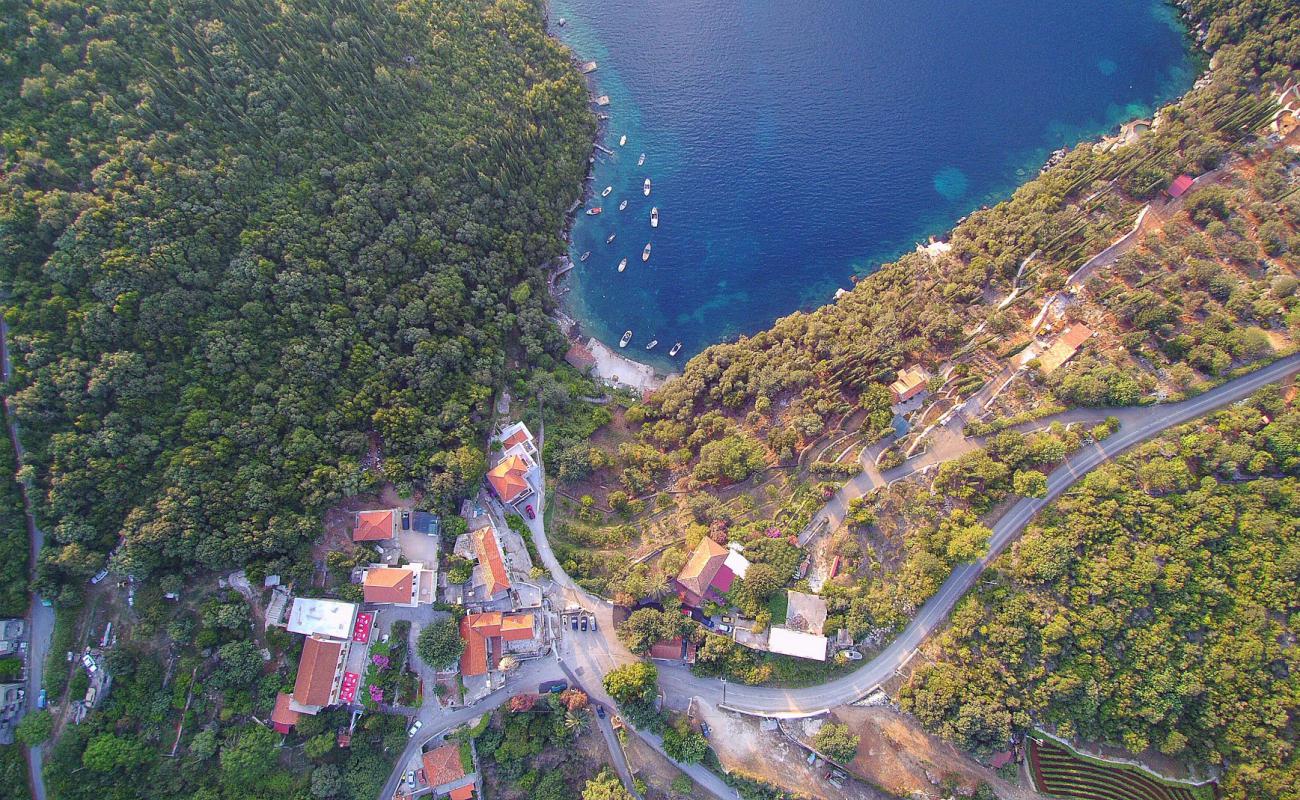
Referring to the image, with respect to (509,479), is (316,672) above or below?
below

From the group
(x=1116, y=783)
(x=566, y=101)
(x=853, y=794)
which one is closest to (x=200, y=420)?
(x=566, y=101)

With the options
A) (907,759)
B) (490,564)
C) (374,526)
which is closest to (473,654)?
(490,564)

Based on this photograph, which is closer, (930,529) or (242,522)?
(242,522)

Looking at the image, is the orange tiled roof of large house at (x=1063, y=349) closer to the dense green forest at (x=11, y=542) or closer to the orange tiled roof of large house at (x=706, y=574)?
the orange tiled roof of large house at (x=706, y=574)

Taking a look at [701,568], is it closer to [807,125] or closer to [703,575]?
[703,575]

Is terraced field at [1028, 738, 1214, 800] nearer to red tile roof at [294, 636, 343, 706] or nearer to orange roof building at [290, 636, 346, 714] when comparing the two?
orange roof building at [290, 636, 346, 714]

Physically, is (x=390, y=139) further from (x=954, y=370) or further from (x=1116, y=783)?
(x=1116, y=783)
